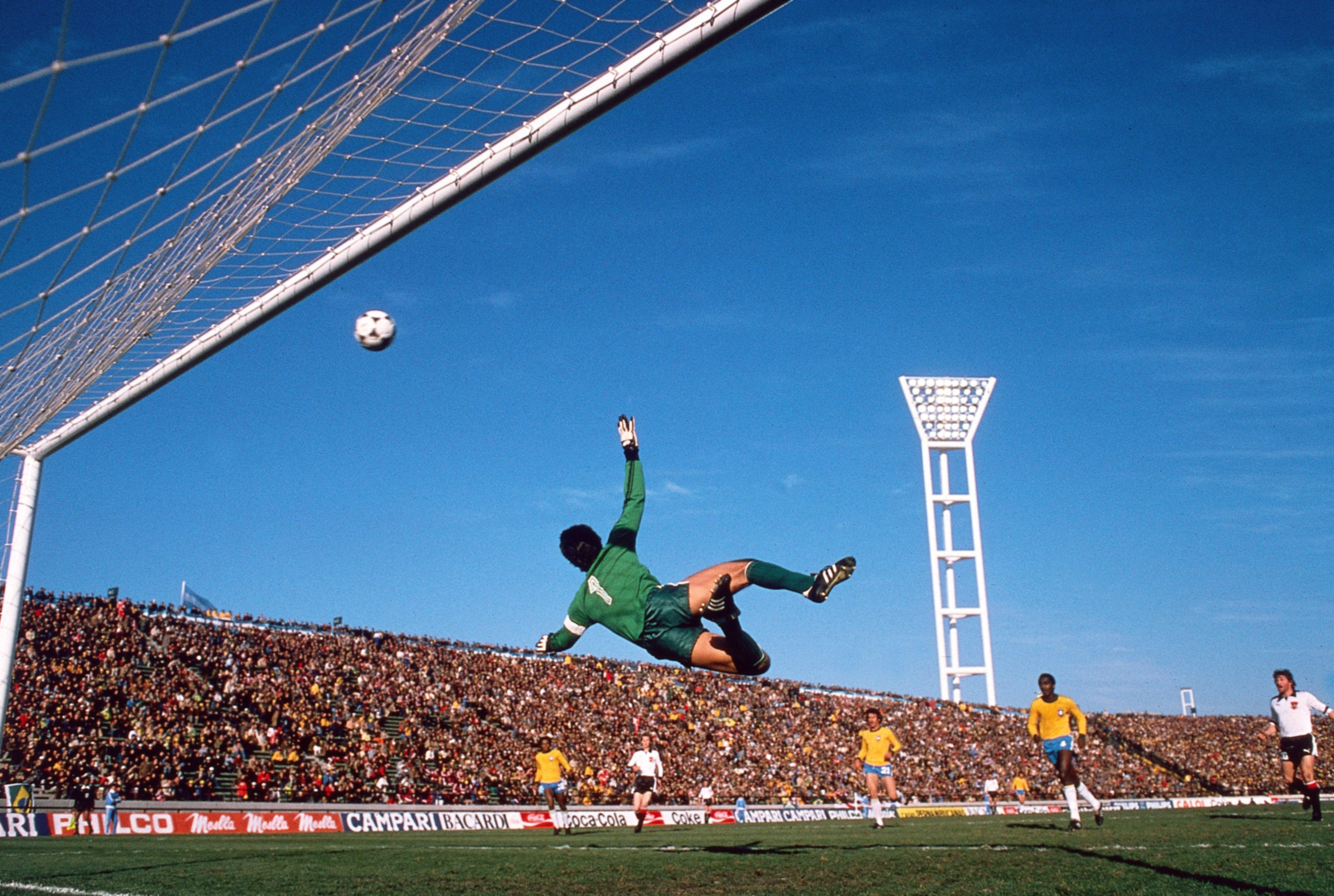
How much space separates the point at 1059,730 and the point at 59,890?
36.8 feet

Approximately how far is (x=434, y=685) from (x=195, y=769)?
842 centimetres

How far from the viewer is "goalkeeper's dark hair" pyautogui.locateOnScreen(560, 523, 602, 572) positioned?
281 inches

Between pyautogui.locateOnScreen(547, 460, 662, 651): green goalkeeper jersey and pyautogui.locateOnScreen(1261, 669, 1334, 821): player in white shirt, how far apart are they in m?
9.73

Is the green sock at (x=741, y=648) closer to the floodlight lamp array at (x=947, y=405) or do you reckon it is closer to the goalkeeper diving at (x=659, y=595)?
the goalkeeper diving at (x=659, y=595)

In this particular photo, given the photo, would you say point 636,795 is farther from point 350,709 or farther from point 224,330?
point 350,709

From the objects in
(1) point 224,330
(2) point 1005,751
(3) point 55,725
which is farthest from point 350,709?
(2) point 1005,751

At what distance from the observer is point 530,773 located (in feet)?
93.7

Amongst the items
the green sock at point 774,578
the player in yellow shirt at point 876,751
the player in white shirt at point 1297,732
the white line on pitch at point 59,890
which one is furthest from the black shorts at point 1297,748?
the white line on pitch at point 59,890

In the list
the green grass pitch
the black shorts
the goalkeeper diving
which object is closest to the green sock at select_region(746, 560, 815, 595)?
the goalkeeper diving

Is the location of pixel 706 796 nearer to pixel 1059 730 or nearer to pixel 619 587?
pixel 1059 730

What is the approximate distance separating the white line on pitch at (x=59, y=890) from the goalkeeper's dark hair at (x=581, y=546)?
3667 millimetres

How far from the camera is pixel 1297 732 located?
12.7m

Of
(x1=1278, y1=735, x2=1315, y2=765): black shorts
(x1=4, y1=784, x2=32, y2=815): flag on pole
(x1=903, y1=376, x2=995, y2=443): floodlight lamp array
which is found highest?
(x1=903, y1=376, x2=995, y2=443): floodlight lamp array

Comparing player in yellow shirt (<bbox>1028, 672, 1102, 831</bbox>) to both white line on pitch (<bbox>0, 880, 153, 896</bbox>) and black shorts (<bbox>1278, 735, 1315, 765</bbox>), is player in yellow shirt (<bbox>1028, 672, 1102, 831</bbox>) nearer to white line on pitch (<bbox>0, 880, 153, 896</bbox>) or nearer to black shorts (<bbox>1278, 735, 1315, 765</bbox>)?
black shorts (<bbox>1278, 735, 1315, 765</bbox>)
